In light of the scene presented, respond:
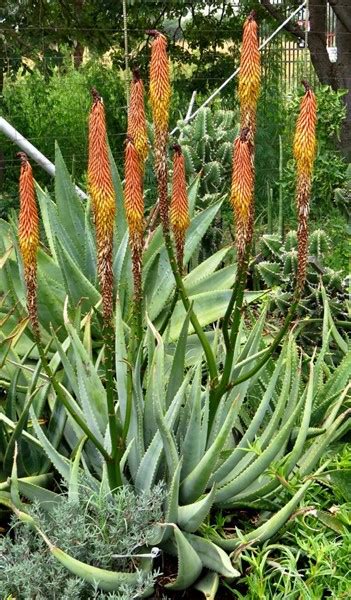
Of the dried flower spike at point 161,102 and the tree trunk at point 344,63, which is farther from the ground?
the tree trunk at point 344,63

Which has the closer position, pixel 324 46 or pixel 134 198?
pixel 134 198

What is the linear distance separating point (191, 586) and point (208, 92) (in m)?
6.68

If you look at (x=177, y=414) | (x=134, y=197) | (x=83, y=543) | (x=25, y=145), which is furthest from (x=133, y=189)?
(x=25, y=145)

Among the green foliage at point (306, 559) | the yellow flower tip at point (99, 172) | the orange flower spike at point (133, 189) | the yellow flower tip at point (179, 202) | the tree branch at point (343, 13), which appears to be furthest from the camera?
the tree branch at point (343, 13)

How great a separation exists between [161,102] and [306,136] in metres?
0.36

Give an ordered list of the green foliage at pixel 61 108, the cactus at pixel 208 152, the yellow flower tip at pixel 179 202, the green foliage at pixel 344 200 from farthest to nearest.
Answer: the green foliage at pixel 61 108 < the cactus at pixel 208 152 < the green foliage at pixel 344 200 < the yellow flower tip at pixel 179 202

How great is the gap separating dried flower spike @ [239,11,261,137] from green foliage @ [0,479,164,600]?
104 cm

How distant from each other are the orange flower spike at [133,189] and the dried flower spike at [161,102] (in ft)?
0.30

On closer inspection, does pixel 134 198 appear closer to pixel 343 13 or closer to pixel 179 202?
pixel 179 202

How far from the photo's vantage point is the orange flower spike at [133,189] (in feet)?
6.61

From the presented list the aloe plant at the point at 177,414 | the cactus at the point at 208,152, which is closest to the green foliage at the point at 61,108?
the cactus at the point at 208,152

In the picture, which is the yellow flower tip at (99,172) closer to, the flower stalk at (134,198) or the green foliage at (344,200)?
the flower stalk at (134,198)

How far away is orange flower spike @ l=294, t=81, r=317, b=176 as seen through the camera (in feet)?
6.73

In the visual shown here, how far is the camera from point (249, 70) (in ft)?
6.68
